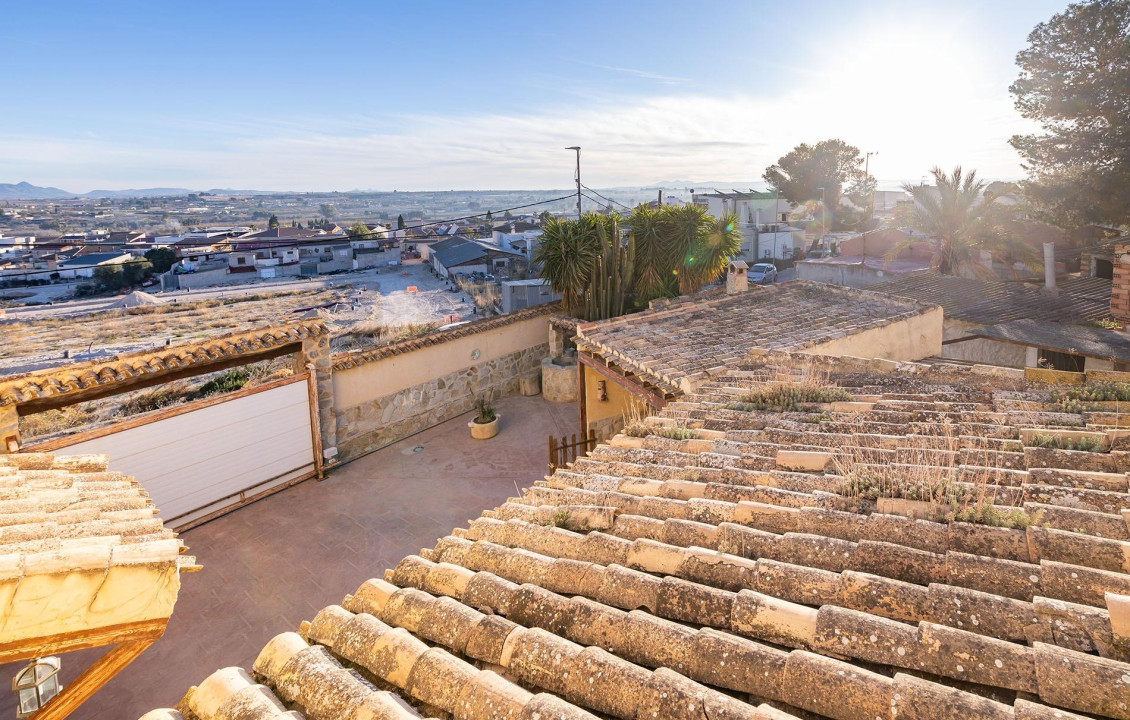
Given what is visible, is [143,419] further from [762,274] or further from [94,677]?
[762,274]

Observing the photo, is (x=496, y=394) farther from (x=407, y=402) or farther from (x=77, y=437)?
(x=77, y=437)

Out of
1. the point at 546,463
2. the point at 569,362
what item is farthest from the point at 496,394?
the point at 546,463

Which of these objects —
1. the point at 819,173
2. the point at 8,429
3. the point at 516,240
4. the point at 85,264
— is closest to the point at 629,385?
the point at 8,429

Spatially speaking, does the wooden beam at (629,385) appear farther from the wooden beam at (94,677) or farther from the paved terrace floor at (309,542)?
the wooden beam at (94,677)

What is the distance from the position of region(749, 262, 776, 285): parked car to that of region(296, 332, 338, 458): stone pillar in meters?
30.4

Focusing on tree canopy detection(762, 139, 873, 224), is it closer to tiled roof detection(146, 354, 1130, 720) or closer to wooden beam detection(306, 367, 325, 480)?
wooden beam detection(306, 367, 325, 480)

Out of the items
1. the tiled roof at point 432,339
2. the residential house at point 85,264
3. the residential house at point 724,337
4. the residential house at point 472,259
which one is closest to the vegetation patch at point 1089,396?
the residential house at point 724,337

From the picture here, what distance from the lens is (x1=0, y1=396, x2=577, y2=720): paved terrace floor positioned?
7723mm

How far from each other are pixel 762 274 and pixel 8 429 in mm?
37812

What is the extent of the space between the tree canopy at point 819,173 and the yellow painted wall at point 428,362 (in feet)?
170

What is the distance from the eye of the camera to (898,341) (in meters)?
12.4

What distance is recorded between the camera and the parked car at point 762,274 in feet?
128

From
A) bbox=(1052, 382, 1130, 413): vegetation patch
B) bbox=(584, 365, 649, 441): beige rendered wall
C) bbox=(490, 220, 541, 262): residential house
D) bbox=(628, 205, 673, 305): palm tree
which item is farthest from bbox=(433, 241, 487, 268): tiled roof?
bbox=(1052, 382, 1130, 413): vegetation patch

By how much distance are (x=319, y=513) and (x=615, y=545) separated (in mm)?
9019
